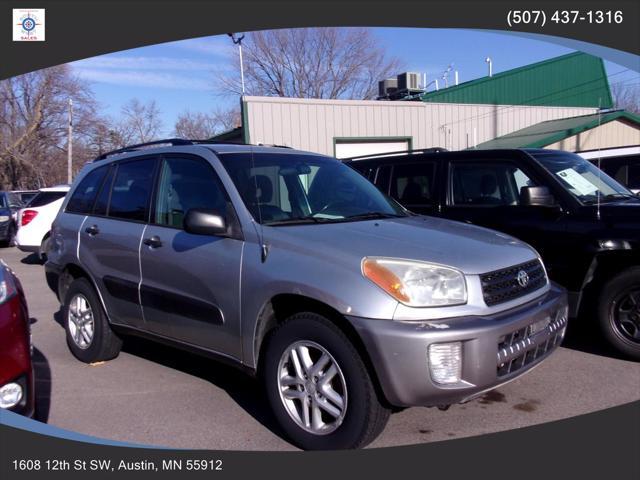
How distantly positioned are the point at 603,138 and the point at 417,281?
17.7 meters

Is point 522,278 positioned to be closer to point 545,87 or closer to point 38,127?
point 545,87

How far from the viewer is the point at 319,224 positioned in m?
3.70

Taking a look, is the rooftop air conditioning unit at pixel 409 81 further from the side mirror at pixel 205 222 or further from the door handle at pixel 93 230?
the side mirror at pixel 205 222

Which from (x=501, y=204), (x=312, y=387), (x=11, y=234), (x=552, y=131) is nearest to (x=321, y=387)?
(x=312, y=387)

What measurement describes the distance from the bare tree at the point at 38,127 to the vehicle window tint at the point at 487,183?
31.9 metres

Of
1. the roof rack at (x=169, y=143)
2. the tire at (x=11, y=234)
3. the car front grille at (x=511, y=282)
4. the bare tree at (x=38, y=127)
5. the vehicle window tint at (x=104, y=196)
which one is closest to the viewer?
the car front grille at (x=511, y=282)

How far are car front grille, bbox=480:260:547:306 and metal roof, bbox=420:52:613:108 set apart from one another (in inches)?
762

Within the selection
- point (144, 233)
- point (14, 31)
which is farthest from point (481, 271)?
point (14, 31)

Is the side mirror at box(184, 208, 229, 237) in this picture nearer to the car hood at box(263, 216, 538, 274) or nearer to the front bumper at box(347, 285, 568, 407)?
the car hood at box(263, 216, 538, 274)

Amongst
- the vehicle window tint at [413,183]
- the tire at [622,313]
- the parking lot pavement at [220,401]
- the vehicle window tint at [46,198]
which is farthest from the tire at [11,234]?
the tire at [622,313]

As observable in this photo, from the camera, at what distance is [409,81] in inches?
811

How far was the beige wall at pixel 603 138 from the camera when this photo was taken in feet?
57.0

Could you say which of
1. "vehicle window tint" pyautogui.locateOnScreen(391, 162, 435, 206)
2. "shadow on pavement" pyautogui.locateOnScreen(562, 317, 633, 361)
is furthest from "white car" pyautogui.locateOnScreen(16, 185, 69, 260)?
"shadow on pavement" pyautogui.locateOnScreen(562, 317, 633, 361)

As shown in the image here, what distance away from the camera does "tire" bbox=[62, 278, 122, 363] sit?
4980 mm
